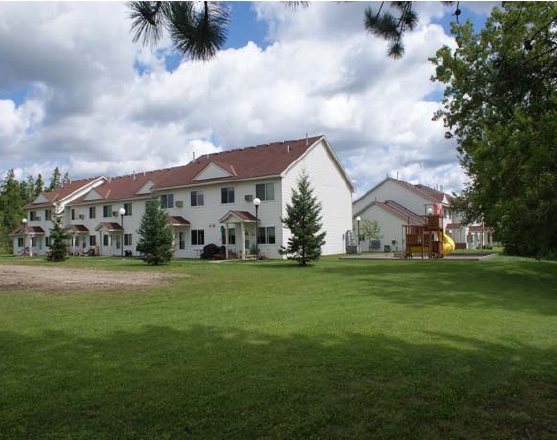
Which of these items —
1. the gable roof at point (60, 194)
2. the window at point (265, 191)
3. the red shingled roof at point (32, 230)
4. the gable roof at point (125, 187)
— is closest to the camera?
the window at point (265, 191)

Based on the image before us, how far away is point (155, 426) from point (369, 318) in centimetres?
592

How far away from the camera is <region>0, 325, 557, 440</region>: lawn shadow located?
404 centimetres

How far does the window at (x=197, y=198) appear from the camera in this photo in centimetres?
3853

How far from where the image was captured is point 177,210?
132 feet

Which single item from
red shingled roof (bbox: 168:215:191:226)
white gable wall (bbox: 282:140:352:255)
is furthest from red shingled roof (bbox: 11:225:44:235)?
white gable wall (bbox: 282:140:352:255)

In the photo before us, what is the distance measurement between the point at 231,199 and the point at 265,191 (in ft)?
11.5

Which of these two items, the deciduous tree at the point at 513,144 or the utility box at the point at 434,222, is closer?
the deciduous tree at the point at 513,144

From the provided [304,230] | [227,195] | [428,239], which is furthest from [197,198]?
[428,239]

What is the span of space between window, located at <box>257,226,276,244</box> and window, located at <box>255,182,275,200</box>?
2.28 metres

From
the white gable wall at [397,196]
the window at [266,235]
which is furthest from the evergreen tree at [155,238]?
the white gable wall at [397,196]

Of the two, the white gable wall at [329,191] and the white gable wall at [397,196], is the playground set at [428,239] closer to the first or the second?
the white gable wall at [329,191]

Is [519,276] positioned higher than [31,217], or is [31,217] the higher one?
[31,217]

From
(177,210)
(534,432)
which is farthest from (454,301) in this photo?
(177,210)

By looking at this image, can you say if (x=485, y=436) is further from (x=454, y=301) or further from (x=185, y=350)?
(x=454, y=301)
